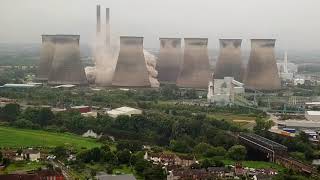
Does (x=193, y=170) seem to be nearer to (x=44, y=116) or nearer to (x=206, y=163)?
(x=206, y=163)

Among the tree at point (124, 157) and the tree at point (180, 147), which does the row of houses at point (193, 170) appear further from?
the tree at point (180, 147)

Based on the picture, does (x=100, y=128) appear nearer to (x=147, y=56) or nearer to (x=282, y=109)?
(x=282, y=109)

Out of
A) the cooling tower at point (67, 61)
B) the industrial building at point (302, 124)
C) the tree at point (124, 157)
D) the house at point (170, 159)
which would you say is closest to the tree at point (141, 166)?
the tree at point (124, 157)

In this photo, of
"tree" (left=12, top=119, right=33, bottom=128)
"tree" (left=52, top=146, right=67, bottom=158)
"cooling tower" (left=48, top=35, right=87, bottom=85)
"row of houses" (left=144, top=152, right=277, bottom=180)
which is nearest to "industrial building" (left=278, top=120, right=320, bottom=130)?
"row of houses" (left=144, top=152, right=277, bottom=180)

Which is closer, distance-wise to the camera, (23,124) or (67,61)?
(23,124)

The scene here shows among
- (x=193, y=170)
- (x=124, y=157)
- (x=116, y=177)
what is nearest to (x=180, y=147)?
(x=124, y=157)

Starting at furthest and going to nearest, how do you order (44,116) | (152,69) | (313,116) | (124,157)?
(152,69) → (313,116) → (44,116) → (124,157)
